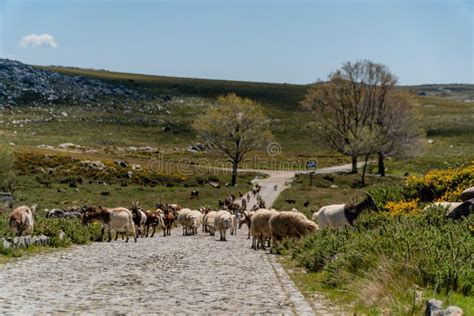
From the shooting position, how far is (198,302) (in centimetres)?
Answer: 1141

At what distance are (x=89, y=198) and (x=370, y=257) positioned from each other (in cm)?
3836

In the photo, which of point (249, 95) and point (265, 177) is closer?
point (265, 177)

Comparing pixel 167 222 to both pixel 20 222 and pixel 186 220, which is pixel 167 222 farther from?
pixel 20 222

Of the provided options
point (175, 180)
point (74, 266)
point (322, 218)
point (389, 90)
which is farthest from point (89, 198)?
point (389, 90)

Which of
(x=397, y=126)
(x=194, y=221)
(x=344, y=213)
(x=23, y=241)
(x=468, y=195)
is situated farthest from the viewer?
(x=397, y=126)

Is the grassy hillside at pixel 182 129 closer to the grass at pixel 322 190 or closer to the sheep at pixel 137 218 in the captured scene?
the grass at pixel 322 190

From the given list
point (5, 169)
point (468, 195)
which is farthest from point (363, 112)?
point (468, 195)

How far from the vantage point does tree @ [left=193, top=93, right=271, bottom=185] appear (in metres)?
72.4

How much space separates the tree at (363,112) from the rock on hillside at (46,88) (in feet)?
311

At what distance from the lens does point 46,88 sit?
164 meters

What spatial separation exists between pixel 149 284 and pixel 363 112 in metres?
66.8

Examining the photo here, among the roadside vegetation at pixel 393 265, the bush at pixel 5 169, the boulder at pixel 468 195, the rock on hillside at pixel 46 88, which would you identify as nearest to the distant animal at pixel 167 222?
the roadside vegetation at pixel 393 265

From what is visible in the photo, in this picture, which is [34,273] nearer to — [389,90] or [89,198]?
[89,198]

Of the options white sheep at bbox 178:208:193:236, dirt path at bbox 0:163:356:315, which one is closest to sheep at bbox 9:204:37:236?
dirt path at bbox 0:163:356:315
